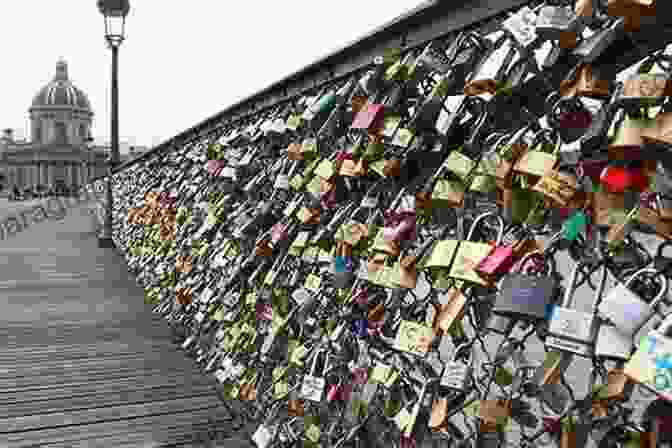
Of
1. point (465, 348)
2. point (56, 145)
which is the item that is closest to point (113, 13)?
point (465, 348)

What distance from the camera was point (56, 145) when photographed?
99.2 meters

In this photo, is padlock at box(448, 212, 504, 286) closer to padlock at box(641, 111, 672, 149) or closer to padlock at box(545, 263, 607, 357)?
padlock at box(545, 263, 607, 357)

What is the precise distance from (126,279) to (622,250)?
775 cm

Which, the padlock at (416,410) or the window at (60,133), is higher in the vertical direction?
the padlock at (416,410)

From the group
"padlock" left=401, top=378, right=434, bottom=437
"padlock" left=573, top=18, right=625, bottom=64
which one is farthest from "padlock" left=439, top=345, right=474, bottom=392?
"padlock" left=573, top=18, right=625, bottom=64

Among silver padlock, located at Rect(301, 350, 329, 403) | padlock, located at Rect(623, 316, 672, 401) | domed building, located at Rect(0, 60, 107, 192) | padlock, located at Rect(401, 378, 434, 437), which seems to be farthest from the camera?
domed building, located at Rect(0, 60, 107, 192)

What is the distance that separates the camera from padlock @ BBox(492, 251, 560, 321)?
1.37 m

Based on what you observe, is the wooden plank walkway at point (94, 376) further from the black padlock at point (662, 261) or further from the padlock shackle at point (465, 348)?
the black padlock at point (662, 261)

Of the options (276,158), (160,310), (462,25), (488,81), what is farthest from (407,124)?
(160,310)

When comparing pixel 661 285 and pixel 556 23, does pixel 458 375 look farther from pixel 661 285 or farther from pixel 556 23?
pixel 556 23

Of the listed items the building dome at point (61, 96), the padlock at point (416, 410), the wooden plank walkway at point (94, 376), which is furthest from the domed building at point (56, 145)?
the padlock at point (416, 410)

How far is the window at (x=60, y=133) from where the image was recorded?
101 meters

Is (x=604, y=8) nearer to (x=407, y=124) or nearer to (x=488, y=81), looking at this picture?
(x=488, y=81)

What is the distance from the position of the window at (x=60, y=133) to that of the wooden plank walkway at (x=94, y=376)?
101 m
